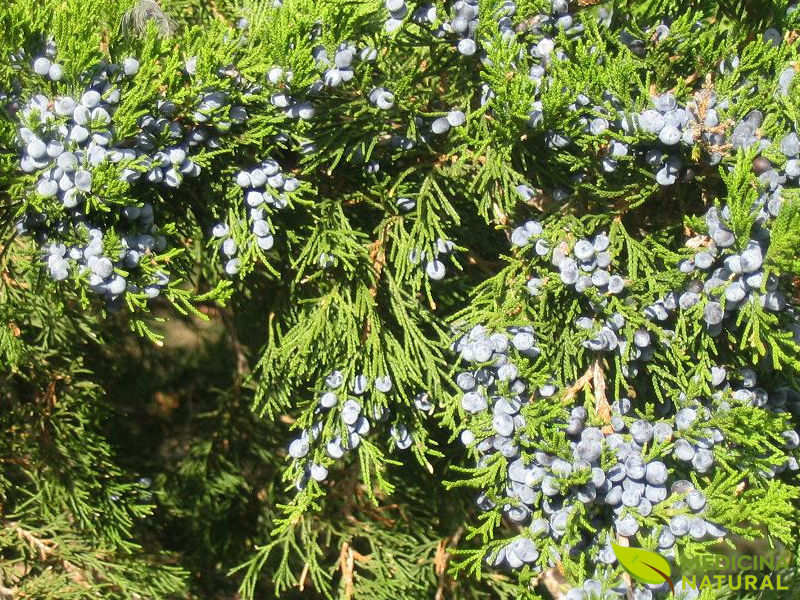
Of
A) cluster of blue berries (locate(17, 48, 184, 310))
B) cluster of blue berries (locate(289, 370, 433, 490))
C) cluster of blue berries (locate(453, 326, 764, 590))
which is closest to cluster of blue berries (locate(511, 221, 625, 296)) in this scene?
cluster of blue berries (locate(453, 326, 764, 590))

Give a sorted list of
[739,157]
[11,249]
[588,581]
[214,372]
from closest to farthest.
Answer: [739,157]
[588,581]
[11,249]
[214,372]

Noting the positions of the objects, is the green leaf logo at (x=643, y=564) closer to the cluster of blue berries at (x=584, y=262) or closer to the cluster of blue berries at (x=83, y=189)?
the cluster of blue berries at (x=584, y=262)

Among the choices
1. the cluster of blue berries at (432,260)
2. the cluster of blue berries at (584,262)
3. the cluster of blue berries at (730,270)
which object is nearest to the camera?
the cluster of blue berries at (730,270)

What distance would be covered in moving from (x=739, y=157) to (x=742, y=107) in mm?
132

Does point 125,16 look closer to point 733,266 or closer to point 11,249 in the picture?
point 11,249

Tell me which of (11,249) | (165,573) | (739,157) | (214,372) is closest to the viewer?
(739,157)

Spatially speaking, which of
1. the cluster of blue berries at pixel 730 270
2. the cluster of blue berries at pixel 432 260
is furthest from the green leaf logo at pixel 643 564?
the cluster of blue berries at pixel 432 260

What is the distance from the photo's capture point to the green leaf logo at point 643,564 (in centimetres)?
96

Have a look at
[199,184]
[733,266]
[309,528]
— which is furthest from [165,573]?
[733,266]

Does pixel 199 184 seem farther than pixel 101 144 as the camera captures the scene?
Yes

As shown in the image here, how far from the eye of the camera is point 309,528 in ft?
4.76

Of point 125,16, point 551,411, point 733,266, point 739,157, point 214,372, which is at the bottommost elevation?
point 214,372

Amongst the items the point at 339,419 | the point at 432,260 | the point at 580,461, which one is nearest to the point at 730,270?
the point at 580,461

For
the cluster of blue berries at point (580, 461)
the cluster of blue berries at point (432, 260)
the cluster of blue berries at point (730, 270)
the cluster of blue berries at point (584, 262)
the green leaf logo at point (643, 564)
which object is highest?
the cluster of blue berries at point (730, 270)
